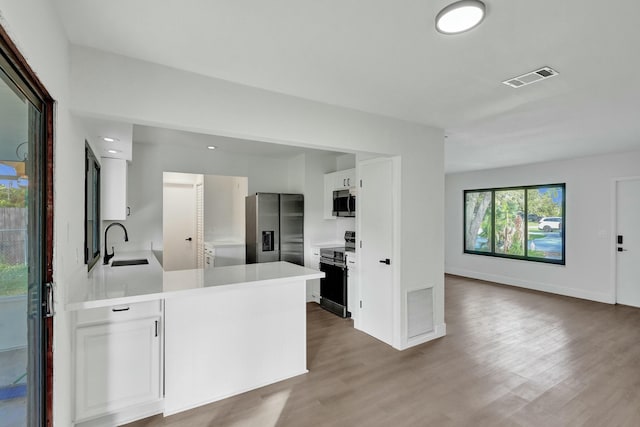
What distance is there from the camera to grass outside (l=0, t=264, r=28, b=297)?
3.38 feet

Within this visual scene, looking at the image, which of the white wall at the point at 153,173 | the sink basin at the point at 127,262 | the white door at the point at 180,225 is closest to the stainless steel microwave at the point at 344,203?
the white wall at the point at 153,173

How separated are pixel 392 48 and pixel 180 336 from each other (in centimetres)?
243

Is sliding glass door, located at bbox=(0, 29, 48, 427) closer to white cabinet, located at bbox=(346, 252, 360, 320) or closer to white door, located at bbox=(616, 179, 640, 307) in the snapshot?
white cabinet, located at bbox=(346, 252, 360, 320)

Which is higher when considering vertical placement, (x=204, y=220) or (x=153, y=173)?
(x=153, y=173)

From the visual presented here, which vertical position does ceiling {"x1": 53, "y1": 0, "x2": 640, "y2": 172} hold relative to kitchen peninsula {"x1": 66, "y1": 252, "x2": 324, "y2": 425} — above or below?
above

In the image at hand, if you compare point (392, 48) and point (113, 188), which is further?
point (113, 188)

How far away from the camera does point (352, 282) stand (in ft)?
14.0

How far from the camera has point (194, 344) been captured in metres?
2.38

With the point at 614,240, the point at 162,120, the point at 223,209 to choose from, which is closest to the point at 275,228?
the point at 223,209

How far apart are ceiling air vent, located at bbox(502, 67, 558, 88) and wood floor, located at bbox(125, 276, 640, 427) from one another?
2435mm

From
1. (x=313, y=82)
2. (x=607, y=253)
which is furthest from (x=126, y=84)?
(x=607, y=253)

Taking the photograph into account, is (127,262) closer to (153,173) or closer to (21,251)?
(153,173)

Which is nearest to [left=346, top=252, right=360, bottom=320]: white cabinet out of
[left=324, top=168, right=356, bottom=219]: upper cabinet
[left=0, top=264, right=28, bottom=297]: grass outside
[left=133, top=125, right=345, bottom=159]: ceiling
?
[left=324, top=168, right=356, bottom=219]: upper cabinet

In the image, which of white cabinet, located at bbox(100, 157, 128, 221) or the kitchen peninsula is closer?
the kitchen peninsula
